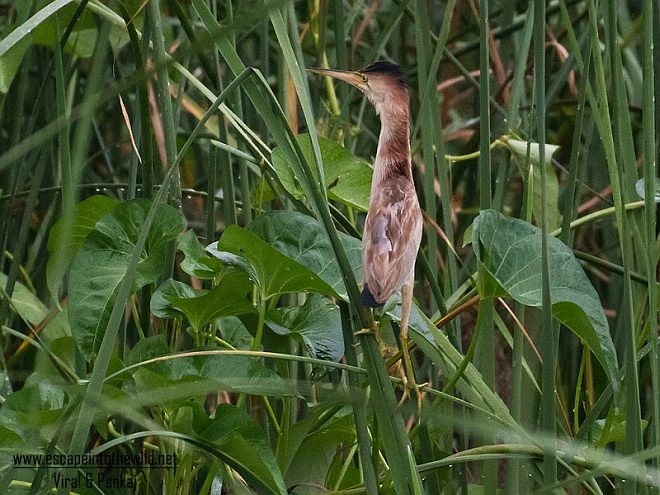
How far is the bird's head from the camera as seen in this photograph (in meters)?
1.22

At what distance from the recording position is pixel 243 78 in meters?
0.86

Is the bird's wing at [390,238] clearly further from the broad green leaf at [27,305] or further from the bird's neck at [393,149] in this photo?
the broad green leaf at [27,305]

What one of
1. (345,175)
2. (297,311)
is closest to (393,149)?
(345,175)

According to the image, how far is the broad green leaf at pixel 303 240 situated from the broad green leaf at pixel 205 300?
0.06 m

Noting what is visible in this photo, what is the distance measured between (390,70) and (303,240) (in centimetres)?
30

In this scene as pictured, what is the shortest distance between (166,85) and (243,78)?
26 cm

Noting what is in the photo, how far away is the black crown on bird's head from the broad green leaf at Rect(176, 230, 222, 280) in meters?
0.35

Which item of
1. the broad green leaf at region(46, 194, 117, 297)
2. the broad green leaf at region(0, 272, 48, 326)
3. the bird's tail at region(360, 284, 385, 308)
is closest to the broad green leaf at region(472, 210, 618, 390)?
the bird's tail at region(360, 284, 385, 308)

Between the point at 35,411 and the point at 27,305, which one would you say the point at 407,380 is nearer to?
the point at 35,411

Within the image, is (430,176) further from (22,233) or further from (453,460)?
(22,233)

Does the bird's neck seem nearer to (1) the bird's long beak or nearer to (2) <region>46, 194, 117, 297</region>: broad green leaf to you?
(1) the bird's long beak

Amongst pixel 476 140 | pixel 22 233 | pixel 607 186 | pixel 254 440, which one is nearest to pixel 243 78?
pixel 254 440

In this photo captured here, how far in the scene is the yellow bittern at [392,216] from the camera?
0.96 metres

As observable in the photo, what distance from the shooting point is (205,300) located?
1014mm
